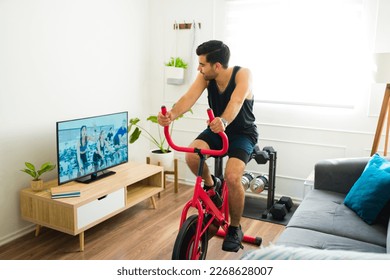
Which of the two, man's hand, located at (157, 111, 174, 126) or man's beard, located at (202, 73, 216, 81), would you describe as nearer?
man's hand, located at (157, 111, 174, 126)

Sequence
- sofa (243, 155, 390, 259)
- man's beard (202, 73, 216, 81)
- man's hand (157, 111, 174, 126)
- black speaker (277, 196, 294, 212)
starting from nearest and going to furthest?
1. sofa (243, 155, 390, 259)
2. man's hand (157, 111, 174, 126)
3. man's beard (202, 73, 216, 81)
4. black speaker (277, 196, 294, 212)

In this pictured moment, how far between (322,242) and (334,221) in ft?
0.99

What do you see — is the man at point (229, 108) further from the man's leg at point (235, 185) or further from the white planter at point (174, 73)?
the white planter at point (174, 73)

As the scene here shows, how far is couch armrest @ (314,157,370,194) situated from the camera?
9.09ft

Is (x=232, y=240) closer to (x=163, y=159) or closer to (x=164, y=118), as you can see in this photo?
→ (x=164, y=118)

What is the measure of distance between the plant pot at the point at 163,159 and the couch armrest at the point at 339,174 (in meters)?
1.66

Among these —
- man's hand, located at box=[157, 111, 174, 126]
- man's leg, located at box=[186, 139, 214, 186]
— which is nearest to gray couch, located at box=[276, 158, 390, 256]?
man's leg, located at box=[186, 139, 214, 186]

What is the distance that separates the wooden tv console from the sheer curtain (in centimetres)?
168

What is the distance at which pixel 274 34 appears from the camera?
12.1ft

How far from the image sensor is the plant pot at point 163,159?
3.97 m

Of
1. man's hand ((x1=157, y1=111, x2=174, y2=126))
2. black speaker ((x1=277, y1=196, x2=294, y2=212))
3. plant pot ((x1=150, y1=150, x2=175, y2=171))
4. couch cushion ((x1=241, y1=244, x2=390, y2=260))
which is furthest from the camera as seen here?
plant pot ((x1=150, y1=150, x2=175, y2=171))

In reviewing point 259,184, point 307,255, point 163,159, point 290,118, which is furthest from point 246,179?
point 307,255

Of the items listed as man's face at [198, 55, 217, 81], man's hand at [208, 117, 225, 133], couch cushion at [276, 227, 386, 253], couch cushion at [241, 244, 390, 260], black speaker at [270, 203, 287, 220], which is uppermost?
man's face at [198, 55, 217, 81]

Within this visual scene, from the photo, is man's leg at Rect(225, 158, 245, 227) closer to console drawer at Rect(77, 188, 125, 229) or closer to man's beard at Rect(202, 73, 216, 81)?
man's beard at Rect(202, 73, 216, 81)
